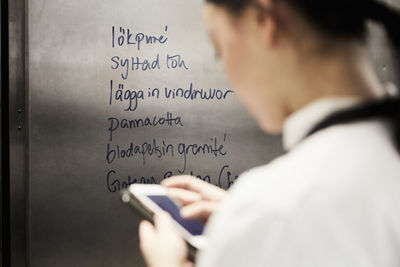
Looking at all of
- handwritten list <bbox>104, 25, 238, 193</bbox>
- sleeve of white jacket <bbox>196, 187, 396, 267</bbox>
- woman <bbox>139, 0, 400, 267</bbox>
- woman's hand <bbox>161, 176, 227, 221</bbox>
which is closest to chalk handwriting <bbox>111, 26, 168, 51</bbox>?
handwritten list <bbox>104, 25, 238, 193</bbox>

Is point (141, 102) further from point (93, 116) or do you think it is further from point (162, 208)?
point (162, 208)

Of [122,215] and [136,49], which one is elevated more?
[136,49]

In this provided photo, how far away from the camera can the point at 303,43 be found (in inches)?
18.0

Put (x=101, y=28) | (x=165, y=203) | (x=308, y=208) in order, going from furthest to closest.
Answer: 1. (x=101, y=28)
2. (x=165, y=203)
3. (x=308, y=208)

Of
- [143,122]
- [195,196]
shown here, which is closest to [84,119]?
[143,122]

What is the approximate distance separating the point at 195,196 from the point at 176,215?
0.11 ft

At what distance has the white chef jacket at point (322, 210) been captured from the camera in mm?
407

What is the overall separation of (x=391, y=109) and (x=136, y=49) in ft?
3.51

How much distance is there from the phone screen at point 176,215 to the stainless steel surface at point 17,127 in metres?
0.93

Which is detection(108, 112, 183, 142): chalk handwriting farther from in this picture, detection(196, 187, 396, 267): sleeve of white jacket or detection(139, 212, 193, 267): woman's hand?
detection(196, 187, 396, 267): sleeve of white jacket

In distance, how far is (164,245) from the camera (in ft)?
1.75

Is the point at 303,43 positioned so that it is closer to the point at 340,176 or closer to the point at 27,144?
the point at 340,176

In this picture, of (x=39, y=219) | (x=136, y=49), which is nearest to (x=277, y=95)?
(x=136, y=49)

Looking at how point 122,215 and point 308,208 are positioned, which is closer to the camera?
point 308,208
